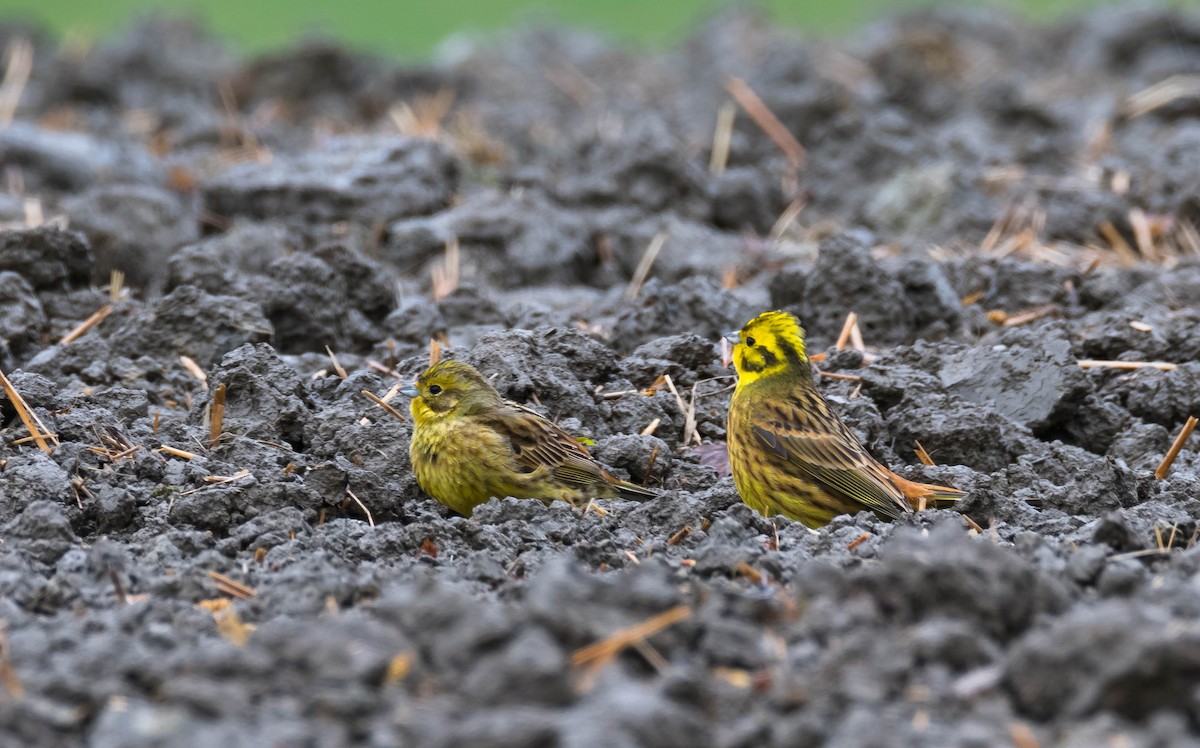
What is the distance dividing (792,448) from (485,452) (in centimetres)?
136

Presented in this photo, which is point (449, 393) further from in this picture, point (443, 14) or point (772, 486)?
point (443, 14)

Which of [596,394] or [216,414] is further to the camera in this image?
[596,394]

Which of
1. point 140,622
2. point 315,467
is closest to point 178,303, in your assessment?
point 315,467

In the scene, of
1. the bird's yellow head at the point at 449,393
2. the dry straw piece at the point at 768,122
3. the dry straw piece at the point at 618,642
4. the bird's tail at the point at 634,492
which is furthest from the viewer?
the dry straw piece at the point at 768,122

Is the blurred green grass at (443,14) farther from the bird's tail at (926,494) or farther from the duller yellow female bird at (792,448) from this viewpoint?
the bird's tail at (926,494)

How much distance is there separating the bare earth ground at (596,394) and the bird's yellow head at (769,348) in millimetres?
382

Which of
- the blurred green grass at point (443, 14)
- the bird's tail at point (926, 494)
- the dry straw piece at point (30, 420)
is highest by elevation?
the dry straw piece at point (30, 420)

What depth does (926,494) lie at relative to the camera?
6.45 metres

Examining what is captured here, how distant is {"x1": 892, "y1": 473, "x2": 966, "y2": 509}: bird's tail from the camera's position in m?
6.43

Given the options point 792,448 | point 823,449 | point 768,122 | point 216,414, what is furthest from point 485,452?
point 768,122

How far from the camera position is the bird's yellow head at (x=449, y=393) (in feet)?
22.3

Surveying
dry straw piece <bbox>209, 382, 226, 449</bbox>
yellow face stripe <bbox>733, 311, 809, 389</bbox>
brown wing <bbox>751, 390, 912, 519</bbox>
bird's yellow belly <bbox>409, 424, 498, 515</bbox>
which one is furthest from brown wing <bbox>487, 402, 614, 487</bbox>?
dry straw piece <bbox>209, 382, 226, 449</bbox>

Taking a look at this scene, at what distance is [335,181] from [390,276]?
7.51 ft

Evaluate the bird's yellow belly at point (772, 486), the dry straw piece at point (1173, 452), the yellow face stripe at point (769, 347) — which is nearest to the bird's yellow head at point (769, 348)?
the yellow face stripe at point (769, 347)
